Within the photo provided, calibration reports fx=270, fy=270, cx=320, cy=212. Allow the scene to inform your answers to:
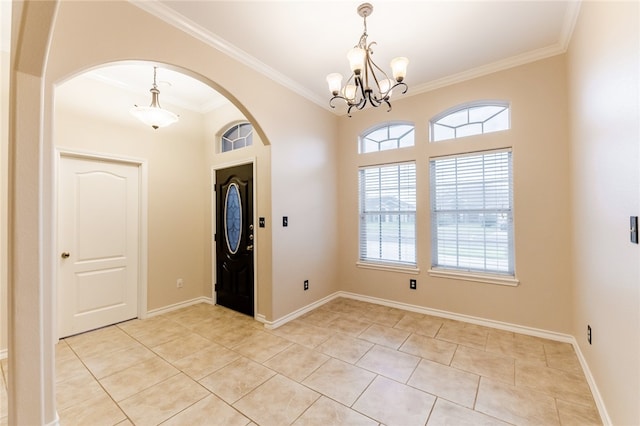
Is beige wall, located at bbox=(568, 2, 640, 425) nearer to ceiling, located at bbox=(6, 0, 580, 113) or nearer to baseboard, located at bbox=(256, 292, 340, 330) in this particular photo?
ceiling, located at bbox=(6, 0, 580, 113)

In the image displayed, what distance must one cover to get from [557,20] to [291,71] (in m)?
2.58

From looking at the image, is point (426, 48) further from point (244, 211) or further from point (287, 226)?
point (244, 211)

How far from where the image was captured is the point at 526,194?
2.93m

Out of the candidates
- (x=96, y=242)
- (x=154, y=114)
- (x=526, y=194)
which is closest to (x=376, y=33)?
(x=526, y=194)

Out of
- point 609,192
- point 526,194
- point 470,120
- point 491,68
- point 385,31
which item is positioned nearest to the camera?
point 609,192

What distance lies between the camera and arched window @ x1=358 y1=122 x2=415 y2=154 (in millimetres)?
3785

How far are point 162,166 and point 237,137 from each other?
3.65 feet

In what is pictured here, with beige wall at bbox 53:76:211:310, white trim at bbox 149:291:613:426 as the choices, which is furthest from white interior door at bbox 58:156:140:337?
white trim at bbox 149:291:613:426

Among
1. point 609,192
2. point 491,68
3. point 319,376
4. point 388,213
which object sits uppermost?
point 491,68

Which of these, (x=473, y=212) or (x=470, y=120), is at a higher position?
(x=470, y=120)

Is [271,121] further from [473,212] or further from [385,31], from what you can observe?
[473,212]

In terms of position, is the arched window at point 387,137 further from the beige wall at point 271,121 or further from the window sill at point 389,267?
the window sill at point 389,267

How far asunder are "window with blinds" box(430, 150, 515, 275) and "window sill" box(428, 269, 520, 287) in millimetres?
70

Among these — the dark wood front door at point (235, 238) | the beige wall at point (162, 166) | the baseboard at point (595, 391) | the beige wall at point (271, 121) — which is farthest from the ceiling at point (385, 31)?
the baseboard at point (595, 391)
